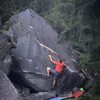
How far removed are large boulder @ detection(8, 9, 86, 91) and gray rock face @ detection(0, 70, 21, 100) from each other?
5.77 ft

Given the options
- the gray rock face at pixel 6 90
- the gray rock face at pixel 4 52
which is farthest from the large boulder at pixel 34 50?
the gray rock face at pixel 6 90

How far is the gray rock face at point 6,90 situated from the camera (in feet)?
36.4

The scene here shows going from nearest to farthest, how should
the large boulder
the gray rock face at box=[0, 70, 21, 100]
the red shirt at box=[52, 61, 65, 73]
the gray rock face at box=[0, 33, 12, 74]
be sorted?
the gray rock face at box=[0, 70, 21, 100]
the gray rock face at box=[0, 33, 12, 74]
the large boulder
the red shirt at box=[52, 61, 65, 73]

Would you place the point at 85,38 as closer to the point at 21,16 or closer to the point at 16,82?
the point at 16,82

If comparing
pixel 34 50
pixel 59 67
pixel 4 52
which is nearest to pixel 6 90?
pixel 4 52

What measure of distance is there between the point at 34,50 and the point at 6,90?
10.2ft

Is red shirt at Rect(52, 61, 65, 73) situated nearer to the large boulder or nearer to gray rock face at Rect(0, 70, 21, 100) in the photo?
the large boulder

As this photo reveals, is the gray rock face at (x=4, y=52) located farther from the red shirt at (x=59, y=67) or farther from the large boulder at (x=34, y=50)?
the red shirt at (x=59, y=67)

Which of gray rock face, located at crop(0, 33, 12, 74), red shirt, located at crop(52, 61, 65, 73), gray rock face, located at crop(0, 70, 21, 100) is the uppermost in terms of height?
gray rock face, located at crop(0, 33, 12, 74)

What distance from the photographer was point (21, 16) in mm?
15219

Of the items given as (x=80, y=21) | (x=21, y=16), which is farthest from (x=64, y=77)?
(x=80, y=21)

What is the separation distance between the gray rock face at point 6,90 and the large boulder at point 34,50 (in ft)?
5.77

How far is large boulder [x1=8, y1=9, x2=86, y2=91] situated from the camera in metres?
13.2

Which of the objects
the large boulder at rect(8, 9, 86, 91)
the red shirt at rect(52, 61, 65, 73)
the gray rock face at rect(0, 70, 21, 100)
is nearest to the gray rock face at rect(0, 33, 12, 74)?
the gray rock face at rect(0, 70, 21, 100)
